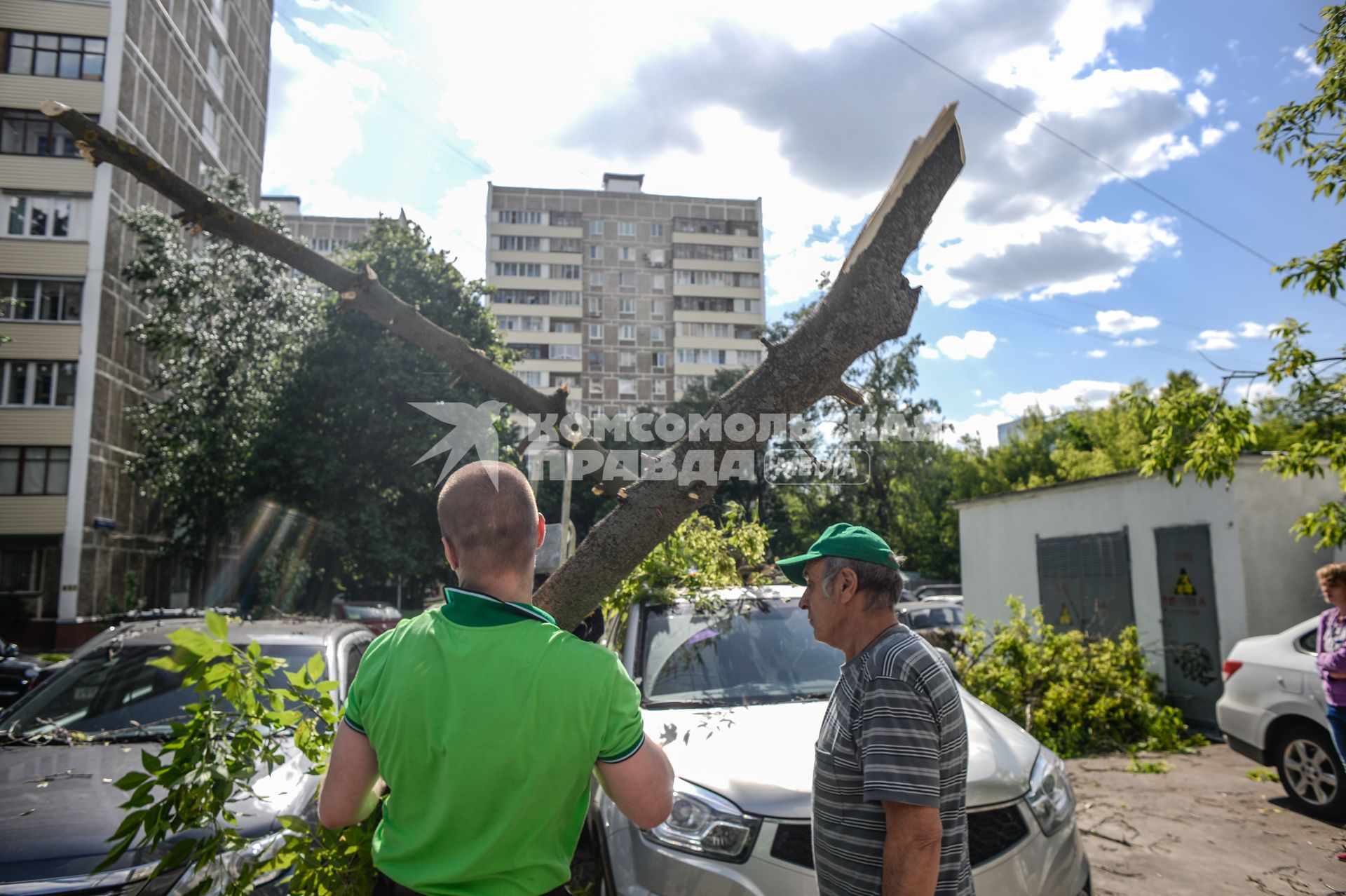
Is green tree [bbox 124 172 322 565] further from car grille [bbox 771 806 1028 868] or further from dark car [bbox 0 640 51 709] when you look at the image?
car grille [bbox 771 806 1028 868]

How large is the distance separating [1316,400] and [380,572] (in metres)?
22.9

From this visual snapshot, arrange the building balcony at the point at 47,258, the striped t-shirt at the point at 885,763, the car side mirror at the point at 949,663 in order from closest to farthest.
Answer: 1. the striped t-shirt at the point at 885,763
2. the car side mirror at the point at 949,663
3. the building balcony at the point at 47,258

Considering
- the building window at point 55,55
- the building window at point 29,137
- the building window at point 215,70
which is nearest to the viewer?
the building window at point 55,55

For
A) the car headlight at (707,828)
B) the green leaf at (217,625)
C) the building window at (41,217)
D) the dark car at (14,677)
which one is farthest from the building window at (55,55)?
the car headlight at (707,828)

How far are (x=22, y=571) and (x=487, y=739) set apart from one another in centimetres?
3338

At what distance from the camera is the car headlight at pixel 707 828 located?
3135 mm

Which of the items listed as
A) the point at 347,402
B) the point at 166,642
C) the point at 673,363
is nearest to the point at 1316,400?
the point at 166,642

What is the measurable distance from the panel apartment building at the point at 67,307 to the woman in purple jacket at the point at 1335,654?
31.6 meters

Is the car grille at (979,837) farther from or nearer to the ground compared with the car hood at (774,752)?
nearer to the ground

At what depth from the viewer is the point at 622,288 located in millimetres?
65188

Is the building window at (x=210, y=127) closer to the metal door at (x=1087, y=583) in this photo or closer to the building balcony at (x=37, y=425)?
the building balcony at (x=37, y=425)

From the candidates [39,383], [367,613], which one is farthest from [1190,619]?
[39,383]

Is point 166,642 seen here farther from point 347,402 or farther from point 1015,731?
point 347,402

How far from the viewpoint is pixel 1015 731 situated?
395 centimetres
